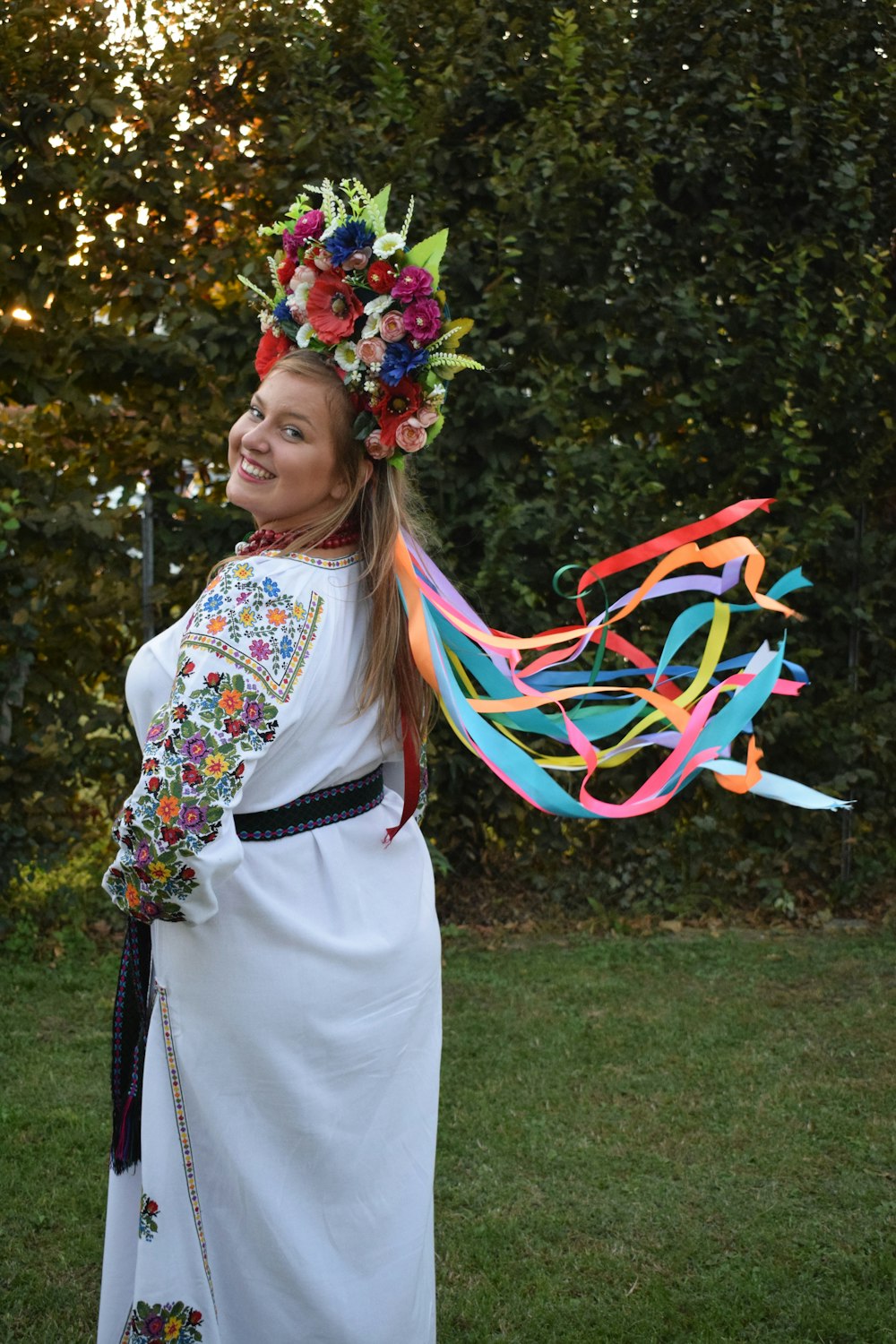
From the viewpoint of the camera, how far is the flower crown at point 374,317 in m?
1.98

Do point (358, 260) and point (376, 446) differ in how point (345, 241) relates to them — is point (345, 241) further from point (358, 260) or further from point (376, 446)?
point (376, 446)

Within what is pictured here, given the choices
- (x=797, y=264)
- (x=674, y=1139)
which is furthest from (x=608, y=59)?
(x=674, y=1139)

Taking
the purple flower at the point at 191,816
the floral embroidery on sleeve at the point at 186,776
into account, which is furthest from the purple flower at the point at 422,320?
the purple flower at the point at 191,816

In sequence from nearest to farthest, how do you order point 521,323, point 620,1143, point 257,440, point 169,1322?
point 169,1322 → point 257,440 → point 620,1143 → point 521,323

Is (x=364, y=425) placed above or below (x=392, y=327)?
below

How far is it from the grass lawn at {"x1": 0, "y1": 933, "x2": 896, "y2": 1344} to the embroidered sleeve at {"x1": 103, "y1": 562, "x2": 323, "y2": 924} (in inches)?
55.7

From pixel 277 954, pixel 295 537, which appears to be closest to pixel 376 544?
pixel 295 537

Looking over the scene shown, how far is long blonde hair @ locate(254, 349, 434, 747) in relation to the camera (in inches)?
76.2

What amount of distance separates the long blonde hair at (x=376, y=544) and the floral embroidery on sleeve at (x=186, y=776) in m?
0.25

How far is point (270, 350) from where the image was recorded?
7.22ft

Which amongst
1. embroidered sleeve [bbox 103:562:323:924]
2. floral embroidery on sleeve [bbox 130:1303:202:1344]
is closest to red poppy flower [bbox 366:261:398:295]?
embroidered sleeve [bbox 103:562:323:924]

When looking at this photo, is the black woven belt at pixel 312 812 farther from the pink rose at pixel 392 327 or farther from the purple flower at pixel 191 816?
the pink rose at pixel 392 327

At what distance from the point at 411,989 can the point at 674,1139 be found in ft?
5.92

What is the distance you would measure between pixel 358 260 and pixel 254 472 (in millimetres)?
376
